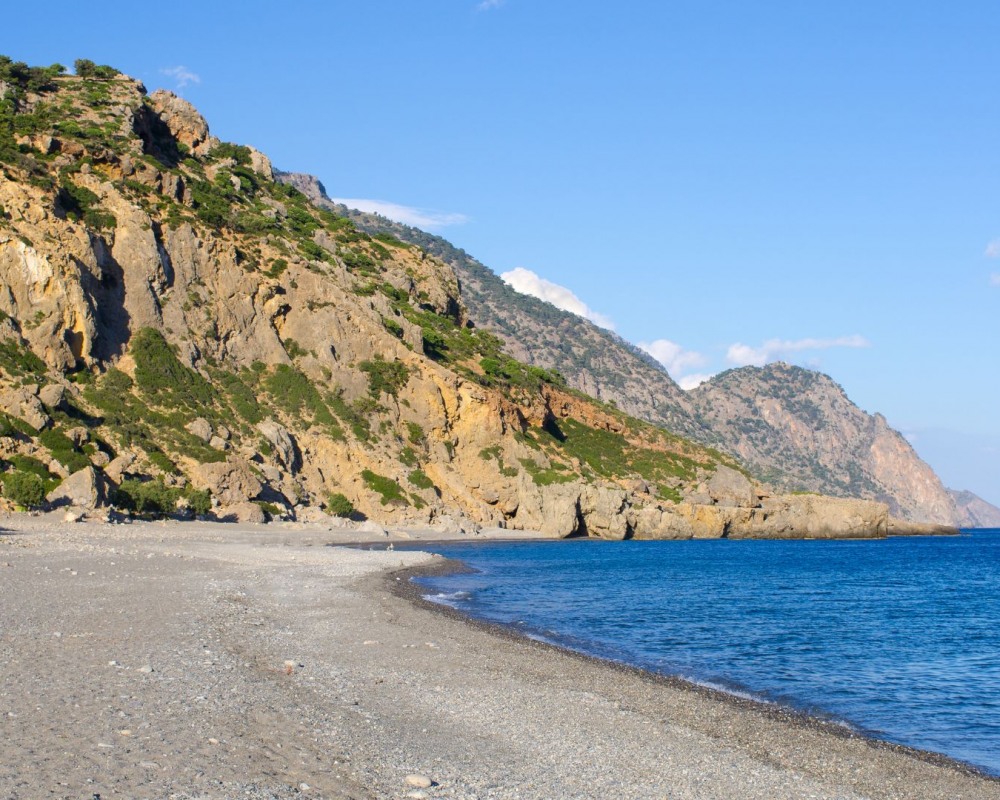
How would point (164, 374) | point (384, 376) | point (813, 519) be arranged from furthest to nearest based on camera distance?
point (813, 519)
point (384, 376)
point (164, 374)

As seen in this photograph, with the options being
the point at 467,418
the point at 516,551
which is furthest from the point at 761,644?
the point at 467,418

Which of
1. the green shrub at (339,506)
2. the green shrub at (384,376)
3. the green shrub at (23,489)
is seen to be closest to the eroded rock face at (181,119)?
the green shrub at (384,376)

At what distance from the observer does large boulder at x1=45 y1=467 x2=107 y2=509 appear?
4153 centimetres

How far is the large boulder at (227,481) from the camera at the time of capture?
5169cm

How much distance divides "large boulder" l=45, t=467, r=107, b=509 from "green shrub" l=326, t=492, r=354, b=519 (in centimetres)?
1731

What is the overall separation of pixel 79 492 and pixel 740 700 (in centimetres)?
3541

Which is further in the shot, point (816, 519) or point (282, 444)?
point (816, 519)

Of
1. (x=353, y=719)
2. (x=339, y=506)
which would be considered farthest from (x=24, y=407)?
(x=353, y=719)

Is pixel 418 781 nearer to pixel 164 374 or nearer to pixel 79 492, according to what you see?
pixel 79 492

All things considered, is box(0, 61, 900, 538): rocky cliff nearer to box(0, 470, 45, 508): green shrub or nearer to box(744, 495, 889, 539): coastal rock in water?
box(0, 470, 45, 508): green shrub

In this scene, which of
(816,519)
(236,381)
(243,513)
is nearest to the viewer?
(243,513)

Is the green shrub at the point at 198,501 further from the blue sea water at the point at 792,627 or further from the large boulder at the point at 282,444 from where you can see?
the blue sea water at the point at 792,627

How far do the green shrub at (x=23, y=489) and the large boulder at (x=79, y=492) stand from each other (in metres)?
1.51

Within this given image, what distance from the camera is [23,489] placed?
128 ft
